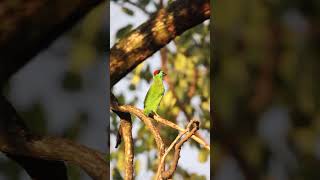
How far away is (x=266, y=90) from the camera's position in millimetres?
1242

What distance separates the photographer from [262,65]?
4.11 ft

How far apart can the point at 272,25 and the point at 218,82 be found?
17 cm

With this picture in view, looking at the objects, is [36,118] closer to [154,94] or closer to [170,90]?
[154,94]

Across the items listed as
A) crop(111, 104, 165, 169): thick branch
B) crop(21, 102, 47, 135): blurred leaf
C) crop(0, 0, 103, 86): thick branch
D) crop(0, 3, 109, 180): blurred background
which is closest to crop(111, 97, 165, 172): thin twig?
crop(111, 104, 165, 169): thick branch

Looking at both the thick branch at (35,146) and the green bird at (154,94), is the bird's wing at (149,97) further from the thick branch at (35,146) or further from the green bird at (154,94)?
the thick branch at (35,146)

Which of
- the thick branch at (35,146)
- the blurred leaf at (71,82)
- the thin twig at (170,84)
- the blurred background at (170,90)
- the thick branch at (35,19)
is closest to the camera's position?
the thick branch at (35,19)

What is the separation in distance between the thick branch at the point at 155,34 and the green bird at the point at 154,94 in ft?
0.19

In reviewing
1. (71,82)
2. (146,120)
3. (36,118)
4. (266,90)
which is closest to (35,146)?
(36,118)

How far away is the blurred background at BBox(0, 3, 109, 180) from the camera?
1170 millimetres

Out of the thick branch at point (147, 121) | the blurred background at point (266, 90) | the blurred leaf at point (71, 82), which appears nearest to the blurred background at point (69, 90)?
the blurred leaf at point (71, 82)

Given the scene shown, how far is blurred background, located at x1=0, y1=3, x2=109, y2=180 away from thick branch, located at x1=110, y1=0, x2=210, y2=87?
99mm

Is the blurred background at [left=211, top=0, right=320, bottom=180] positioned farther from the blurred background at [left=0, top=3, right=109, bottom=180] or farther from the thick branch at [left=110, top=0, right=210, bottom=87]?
the blurred background at [left=0, top=3, right=109, bottom=180]

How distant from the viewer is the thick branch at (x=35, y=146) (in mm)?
1124

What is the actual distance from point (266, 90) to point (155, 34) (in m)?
0.31
